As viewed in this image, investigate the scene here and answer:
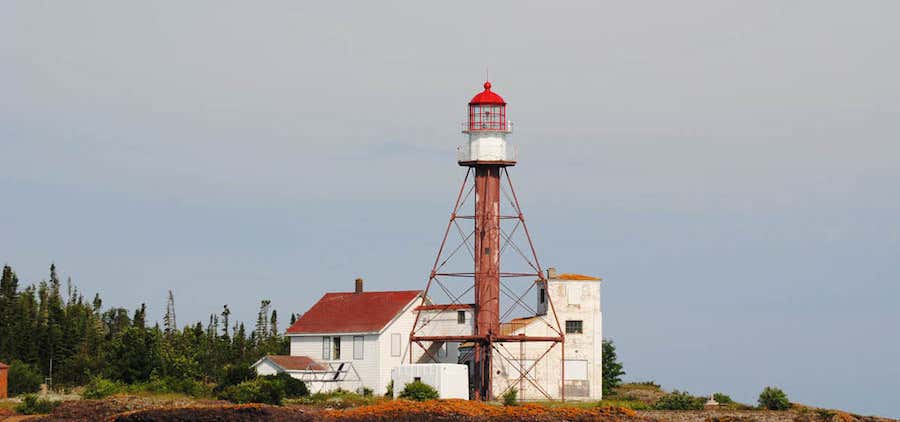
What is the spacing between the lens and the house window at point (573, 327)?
62000 millimetres

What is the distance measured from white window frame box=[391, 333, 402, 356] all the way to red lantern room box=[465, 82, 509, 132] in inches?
413

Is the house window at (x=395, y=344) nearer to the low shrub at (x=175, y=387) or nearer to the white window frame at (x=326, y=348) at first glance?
the white window frame at (x=326, y=348)

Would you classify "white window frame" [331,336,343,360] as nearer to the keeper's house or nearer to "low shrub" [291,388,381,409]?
the keeper's house

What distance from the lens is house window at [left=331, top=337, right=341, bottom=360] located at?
63.7 metres

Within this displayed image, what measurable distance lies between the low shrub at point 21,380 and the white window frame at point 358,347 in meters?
15.1

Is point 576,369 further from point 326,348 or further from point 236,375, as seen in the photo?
point 236,375

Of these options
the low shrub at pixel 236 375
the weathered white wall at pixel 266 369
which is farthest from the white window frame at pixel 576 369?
the low shrub at pixel 236 375

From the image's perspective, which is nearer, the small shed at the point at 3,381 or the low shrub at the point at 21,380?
the small shed at the point at 3,381

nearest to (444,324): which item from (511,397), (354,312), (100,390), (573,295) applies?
(354,312)

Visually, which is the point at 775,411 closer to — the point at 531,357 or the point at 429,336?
the point at 531,357

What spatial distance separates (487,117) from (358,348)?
41.5 feet

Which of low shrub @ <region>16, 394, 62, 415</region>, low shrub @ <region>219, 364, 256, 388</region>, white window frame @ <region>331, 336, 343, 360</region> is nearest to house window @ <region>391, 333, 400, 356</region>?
white window frame @ <region>331, 336, 343, 360</region>

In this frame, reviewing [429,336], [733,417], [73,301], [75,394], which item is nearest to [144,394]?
[75,394]

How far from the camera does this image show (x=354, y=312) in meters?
65.2
